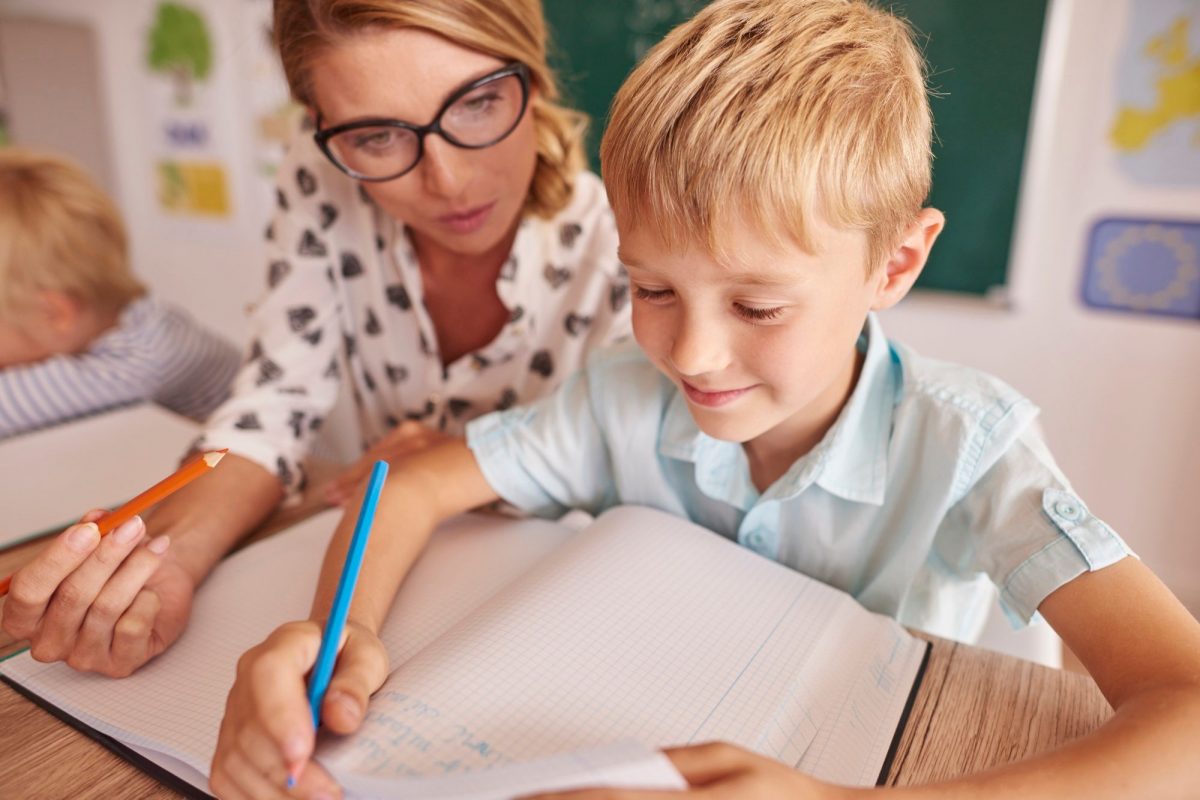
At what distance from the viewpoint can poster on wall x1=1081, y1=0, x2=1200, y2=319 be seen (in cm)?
168

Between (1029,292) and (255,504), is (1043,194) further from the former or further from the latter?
(255,504)

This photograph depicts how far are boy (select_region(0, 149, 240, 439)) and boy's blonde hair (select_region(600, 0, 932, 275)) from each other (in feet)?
3.25

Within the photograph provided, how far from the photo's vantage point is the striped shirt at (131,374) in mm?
1179

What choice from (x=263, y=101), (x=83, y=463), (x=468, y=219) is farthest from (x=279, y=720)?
(x=263, y=101)

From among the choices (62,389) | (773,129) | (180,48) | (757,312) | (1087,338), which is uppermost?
(180,48)

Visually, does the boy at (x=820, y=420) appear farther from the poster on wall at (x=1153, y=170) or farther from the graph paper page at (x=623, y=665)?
the poster on wall at (x=1153, y=170)

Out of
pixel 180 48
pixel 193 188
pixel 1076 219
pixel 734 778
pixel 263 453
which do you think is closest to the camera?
pixel 734 778

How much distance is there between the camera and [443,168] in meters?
0.84

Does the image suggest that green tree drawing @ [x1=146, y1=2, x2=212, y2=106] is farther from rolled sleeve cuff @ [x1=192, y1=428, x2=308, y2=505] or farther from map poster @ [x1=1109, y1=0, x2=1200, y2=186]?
map poster @ [x1=1109, y1=0, x2=1200, y2=186]

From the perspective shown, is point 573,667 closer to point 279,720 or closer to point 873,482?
point 279,720

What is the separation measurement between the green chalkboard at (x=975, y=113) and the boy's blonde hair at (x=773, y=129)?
120 centimetres

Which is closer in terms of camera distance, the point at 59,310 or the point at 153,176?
the point at 59,310

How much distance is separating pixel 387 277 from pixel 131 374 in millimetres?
524

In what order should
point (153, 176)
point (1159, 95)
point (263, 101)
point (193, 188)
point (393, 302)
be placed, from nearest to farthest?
point (393, 302) → point (1159, 95) → point (263, 101) → point (193, 188) → point (153, 176)
